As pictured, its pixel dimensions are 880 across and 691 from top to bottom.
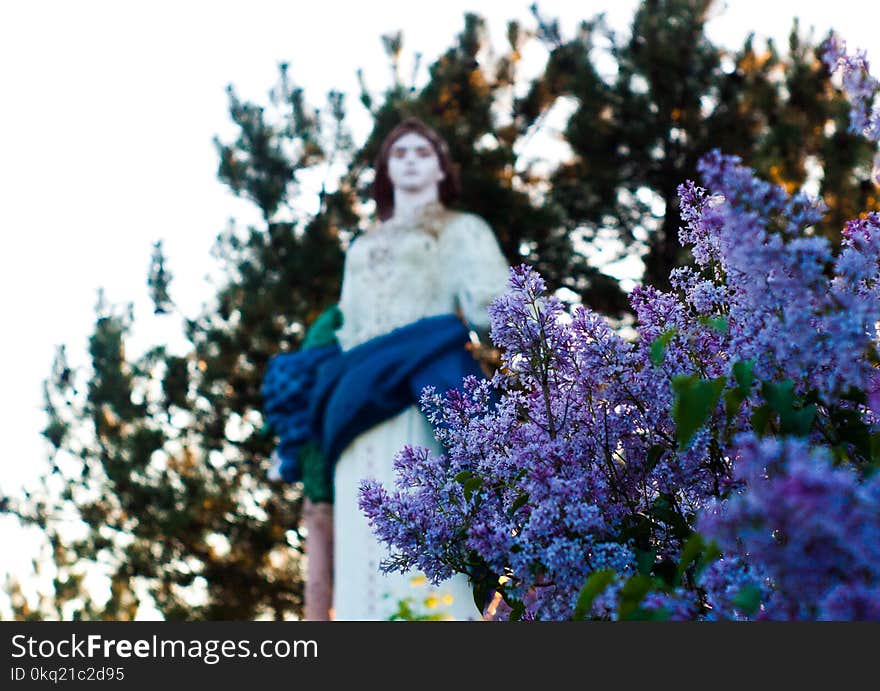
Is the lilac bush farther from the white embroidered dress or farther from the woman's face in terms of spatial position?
the woman's face

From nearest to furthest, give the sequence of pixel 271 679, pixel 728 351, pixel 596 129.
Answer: pixel 271 679, pixel 728 351, pixel 596 129

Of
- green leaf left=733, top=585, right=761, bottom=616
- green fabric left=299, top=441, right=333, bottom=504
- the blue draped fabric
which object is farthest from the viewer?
green fabric left=299, top=441, right=333, bottom=504

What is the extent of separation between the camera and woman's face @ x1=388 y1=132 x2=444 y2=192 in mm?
5848

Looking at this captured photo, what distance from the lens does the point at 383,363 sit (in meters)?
5.23

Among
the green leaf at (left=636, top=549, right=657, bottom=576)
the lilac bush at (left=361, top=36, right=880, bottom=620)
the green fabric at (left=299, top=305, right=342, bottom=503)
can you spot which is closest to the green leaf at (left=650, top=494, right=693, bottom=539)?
the lilac bush at (left=361, top=36, right=880, bottom=620)

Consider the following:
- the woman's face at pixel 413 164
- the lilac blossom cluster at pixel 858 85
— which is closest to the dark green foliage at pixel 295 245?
the woman's face at pixel 413 164

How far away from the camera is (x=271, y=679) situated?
120 cm

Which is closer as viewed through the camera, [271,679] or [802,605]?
[802,605]

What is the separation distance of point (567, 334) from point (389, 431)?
3.74m

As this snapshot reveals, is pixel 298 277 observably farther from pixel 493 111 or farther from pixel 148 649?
pixel 148 649

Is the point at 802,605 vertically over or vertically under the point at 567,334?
under

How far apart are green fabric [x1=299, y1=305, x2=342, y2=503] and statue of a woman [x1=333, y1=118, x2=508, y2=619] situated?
97mm

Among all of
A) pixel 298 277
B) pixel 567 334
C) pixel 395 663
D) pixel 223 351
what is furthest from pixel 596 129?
pixel 395 663

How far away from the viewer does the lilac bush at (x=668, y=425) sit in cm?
129
